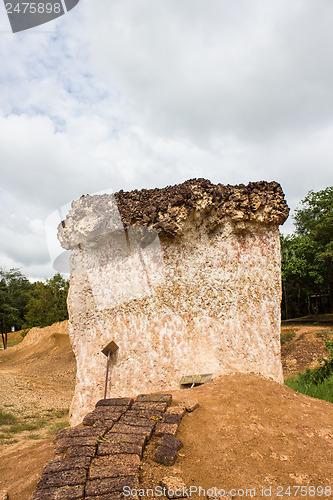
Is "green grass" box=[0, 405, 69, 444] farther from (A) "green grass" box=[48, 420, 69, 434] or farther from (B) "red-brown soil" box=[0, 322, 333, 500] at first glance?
(B) "red-brown soil" box=[0, 322, 333, 500]

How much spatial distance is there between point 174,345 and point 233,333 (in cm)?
82

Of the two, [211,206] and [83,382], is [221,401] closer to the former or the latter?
[83,382]

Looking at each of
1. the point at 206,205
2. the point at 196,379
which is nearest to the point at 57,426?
the point at 196,379

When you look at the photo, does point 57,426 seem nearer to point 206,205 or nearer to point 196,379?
point 196,379

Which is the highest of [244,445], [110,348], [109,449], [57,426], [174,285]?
[174,285]

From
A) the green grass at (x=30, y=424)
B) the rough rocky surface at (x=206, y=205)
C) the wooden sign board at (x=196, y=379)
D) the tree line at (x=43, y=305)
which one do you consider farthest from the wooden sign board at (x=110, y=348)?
the tree line at (x=43, y=305)

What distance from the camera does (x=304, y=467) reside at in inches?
102

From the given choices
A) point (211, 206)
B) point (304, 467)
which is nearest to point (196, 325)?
point (211, 206)

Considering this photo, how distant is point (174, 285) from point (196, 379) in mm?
1283

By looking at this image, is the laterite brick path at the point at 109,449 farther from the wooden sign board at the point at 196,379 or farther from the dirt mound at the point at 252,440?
the wooden sign board at the point at 196,379

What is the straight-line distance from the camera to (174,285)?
4.71 m

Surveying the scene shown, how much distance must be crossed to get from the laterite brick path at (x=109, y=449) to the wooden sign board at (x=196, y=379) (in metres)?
0.84

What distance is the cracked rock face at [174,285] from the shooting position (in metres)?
4.48

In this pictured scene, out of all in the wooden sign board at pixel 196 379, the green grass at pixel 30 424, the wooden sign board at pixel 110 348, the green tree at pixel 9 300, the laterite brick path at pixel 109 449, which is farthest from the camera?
the green tree at pixel 9 300
